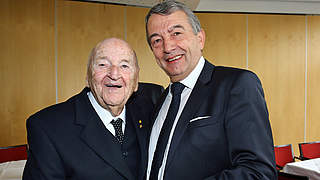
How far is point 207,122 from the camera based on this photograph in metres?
1.30

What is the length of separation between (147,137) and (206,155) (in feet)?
1.60

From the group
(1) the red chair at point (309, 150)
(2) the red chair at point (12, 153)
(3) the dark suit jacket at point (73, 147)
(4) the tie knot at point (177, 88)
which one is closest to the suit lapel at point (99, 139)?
(3) the dark suit jacket at point (73, 147)

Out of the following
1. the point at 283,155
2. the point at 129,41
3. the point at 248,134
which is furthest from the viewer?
the point at 129,41

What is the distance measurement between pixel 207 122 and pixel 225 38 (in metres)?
5.22

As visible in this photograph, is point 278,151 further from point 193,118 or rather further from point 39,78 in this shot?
point 39,78

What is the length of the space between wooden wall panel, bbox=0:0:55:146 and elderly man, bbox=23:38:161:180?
384 centimetres

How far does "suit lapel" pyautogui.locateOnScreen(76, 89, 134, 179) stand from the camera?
57.1 inches

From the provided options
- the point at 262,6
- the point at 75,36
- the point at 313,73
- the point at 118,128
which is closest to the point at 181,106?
the point at 118,128

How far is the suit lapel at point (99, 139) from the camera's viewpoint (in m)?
1.45

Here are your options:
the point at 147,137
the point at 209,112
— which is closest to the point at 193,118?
the point at 209,112

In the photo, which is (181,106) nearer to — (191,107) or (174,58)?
(191,107)

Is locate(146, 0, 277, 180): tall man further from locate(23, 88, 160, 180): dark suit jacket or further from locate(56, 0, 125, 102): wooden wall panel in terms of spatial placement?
locate(56, 0, 125, 102): wooden wall panel

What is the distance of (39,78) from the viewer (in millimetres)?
5102

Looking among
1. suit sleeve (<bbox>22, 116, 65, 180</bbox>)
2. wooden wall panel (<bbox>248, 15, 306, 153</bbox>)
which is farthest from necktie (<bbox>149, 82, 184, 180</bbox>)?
wooden wall panel (<bbox>248, 15, 306, 153</bbox>)
